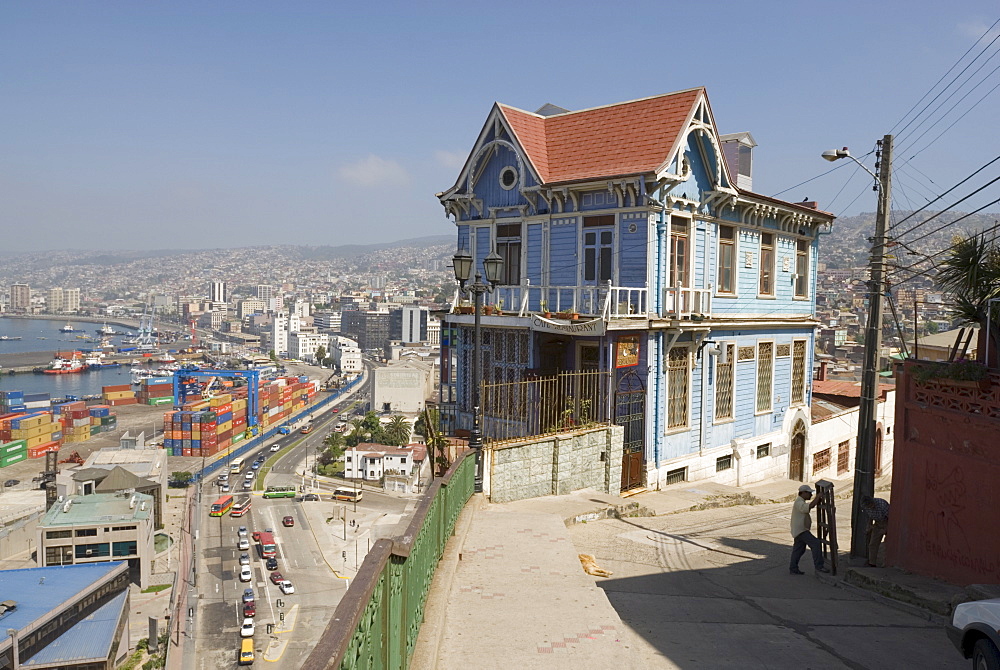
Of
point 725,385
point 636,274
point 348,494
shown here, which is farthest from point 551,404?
point 348,494

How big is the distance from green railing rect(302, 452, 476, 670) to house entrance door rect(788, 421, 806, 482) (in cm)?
1573

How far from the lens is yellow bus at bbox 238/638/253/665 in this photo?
4953 centimetres

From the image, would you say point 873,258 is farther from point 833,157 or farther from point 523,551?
point 523,551

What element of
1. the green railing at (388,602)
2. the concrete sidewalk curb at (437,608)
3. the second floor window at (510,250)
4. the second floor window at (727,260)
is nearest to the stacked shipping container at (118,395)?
the second floor window at (510,250)

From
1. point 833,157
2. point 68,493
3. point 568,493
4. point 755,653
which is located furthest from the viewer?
point 68,493

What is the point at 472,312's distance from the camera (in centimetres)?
1655

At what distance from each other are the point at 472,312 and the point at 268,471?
102 m

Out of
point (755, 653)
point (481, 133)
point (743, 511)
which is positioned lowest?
point (743, 511)

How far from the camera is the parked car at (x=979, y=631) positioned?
17.4 ft

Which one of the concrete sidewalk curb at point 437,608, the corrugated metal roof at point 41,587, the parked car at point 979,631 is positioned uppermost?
the parked car at point 979,631

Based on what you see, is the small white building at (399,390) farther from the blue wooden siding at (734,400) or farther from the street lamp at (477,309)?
the street lamp at (477,309)

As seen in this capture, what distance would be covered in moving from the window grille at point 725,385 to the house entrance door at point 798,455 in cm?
392

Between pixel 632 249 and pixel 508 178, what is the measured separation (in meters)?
3.47

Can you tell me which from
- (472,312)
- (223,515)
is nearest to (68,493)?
(223,515)
